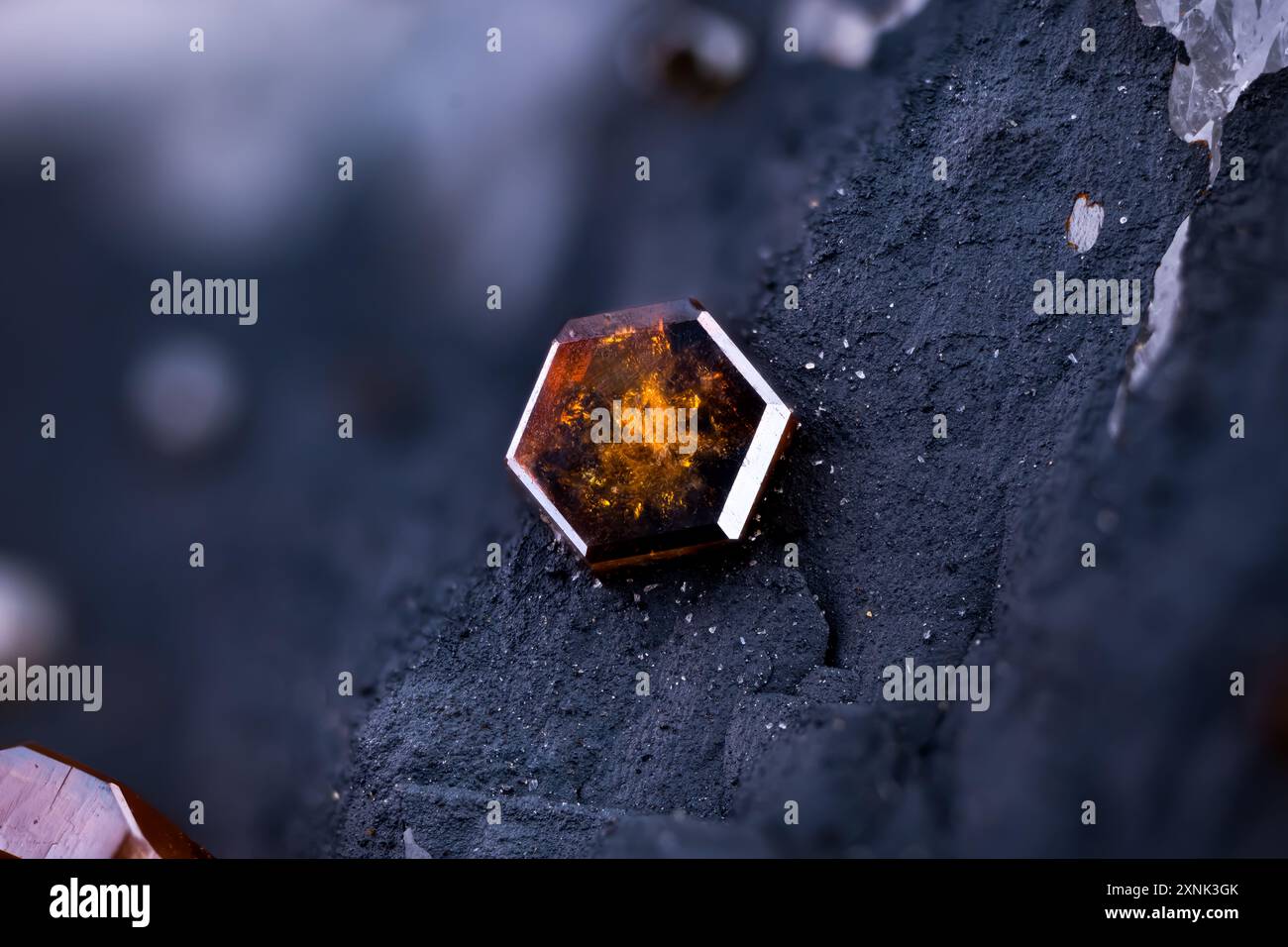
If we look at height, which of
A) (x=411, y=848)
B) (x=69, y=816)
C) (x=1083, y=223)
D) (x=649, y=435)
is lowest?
(x=411, y=848)

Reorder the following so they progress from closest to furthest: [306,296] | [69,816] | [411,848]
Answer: [69,816]
[411,848]
[306,296]

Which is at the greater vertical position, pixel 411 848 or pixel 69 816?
pixel 69 816

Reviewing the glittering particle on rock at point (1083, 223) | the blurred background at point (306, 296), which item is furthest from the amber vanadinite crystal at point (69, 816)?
the glittering particle on rock at point (1083, 223)

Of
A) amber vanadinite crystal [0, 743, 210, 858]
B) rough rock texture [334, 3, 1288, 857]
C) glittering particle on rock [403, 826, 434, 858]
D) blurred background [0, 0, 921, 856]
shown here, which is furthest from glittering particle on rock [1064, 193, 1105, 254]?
amber vanadinite crystal [0, 743, 210, 858]

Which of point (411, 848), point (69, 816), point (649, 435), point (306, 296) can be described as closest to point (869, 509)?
point (649, 435)

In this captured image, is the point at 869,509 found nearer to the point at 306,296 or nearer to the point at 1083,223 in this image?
the point at 1083,223

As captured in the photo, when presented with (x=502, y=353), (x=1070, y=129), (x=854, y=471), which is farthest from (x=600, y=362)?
(x=1070, y=129)

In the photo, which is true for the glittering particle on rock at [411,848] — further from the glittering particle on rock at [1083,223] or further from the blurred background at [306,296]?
the glittering particle on rock at [1083,223]
